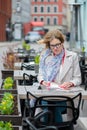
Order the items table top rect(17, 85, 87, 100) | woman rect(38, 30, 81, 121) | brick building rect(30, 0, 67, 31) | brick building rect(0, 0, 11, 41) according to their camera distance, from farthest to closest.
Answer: brick building rect(30, 0, 67, 31) → brick building rect(0, 0, 11, 41) → woman rect(38, 30, 81, 121) → table top rect(17, 85, 87, 100)

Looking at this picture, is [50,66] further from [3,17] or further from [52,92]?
[3,17]

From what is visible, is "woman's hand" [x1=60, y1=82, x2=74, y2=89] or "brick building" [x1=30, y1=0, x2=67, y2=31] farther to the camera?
"brick building" [x1=30, y1=0, x2=67, y2=31]

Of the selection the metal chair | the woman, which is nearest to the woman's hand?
the woman

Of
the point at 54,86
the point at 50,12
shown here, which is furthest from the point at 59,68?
the point at 50,12

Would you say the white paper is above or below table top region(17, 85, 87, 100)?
above

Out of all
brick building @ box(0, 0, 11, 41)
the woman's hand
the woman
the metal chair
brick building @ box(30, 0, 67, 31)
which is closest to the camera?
the metal chair

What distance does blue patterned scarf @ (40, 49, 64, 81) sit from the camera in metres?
6.70

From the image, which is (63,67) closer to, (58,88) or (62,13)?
(58,88)

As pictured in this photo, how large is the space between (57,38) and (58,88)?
0.62m

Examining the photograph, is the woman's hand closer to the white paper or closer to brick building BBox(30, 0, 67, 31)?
the white paper

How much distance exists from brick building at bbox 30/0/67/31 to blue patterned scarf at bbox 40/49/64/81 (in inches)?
6402

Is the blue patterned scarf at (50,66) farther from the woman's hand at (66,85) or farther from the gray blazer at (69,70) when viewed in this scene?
the woman's hand at (66,85)

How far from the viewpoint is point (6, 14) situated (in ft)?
291

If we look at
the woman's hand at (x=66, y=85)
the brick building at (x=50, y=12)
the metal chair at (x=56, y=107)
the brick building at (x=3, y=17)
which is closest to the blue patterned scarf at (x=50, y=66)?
the woman's hand at (x=66, y=85)
